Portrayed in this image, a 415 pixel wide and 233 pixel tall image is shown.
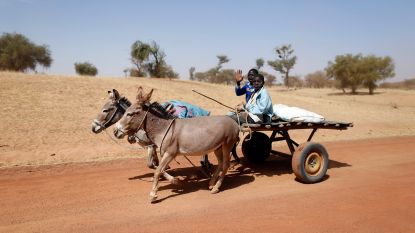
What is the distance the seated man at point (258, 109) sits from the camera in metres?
7.04

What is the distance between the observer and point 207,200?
595 centimetres

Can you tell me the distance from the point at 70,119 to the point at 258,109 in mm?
10282

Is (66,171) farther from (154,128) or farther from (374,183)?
(374,183)

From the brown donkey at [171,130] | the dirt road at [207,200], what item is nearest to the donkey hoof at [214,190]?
the brown donkey at [171,130]

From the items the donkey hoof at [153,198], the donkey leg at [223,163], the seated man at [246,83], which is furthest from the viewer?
the seated man at [246,83]

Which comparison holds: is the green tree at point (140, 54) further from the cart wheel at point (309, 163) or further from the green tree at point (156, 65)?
the cart wheel at point (309, 163)

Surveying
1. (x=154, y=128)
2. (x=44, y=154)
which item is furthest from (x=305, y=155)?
(x=44, y=154)

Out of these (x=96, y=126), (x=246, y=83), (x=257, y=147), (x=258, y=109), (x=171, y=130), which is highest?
(x=246, y=83)

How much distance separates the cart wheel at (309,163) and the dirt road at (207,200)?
20cm

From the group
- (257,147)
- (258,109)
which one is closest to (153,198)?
(258,109)

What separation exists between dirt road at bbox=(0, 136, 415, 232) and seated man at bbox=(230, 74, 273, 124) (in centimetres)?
130

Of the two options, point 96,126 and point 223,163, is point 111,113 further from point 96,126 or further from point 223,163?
point 223,163

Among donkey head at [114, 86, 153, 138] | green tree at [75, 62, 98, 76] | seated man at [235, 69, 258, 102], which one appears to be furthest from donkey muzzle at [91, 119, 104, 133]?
green tree at [75, 62, 98, 76]

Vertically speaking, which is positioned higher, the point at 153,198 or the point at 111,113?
the point at 111,113
